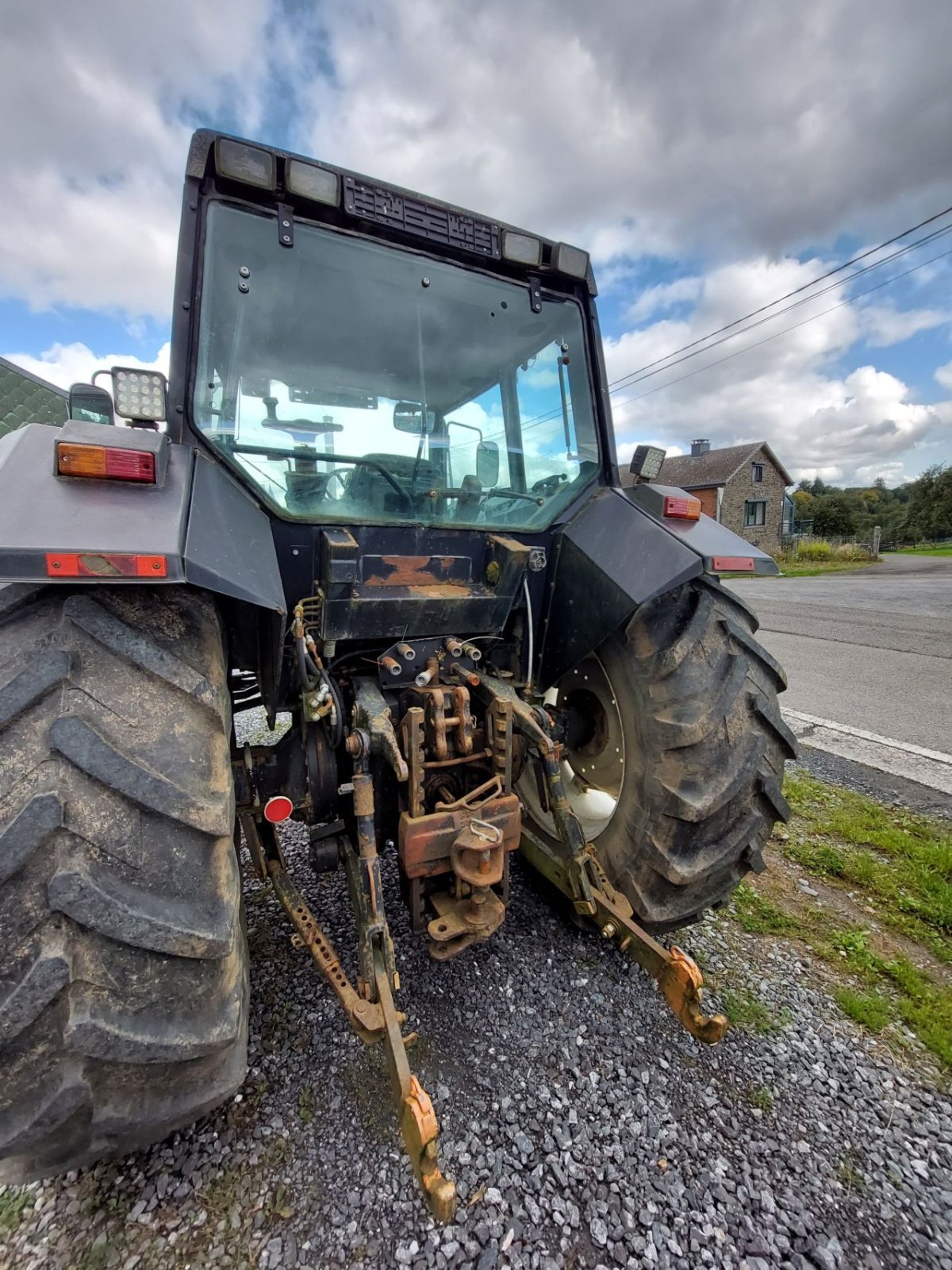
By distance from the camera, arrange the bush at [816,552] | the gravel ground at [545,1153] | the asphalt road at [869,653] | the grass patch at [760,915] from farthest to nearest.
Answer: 1. the bush at [816,552]
2. the asphalt road at [869,653]
3. the grass patch at [760,915]
4. the gravel ground at [545,1153]

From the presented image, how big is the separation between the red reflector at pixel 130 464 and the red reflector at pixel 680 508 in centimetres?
161

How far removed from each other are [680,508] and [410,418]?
1.01m

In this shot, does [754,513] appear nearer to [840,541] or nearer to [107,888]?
[840,541]

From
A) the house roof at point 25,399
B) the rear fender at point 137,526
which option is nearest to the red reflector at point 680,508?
the rear fender at point 137,526

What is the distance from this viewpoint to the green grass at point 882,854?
2.49 m

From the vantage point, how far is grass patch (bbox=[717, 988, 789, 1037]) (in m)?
1.91

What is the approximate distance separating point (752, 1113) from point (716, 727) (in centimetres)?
103

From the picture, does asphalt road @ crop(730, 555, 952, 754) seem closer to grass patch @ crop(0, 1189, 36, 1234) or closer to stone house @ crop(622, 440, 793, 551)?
grass patch @ crop(0, 1189, 36, 1234)

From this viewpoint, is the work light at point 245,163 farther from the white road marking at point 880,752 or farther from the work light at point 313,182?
the white road marking at point 880,752

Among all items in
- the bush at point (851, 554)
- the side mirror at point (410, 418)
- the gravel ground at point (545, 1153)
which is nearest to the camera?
the gravel ground at point (545, 1153)

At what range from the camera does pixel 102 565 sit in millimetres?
1171

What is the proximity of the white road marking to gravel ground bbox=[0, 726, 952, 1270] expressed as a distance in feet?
8.36

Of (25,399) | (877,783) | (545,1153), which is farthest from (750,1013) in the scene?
(25,399)

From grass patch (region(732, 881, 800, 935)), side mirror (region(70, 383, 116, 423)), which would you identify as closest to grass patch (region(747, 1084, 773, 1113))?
grass patch (region(732, 881, 800, 935))
